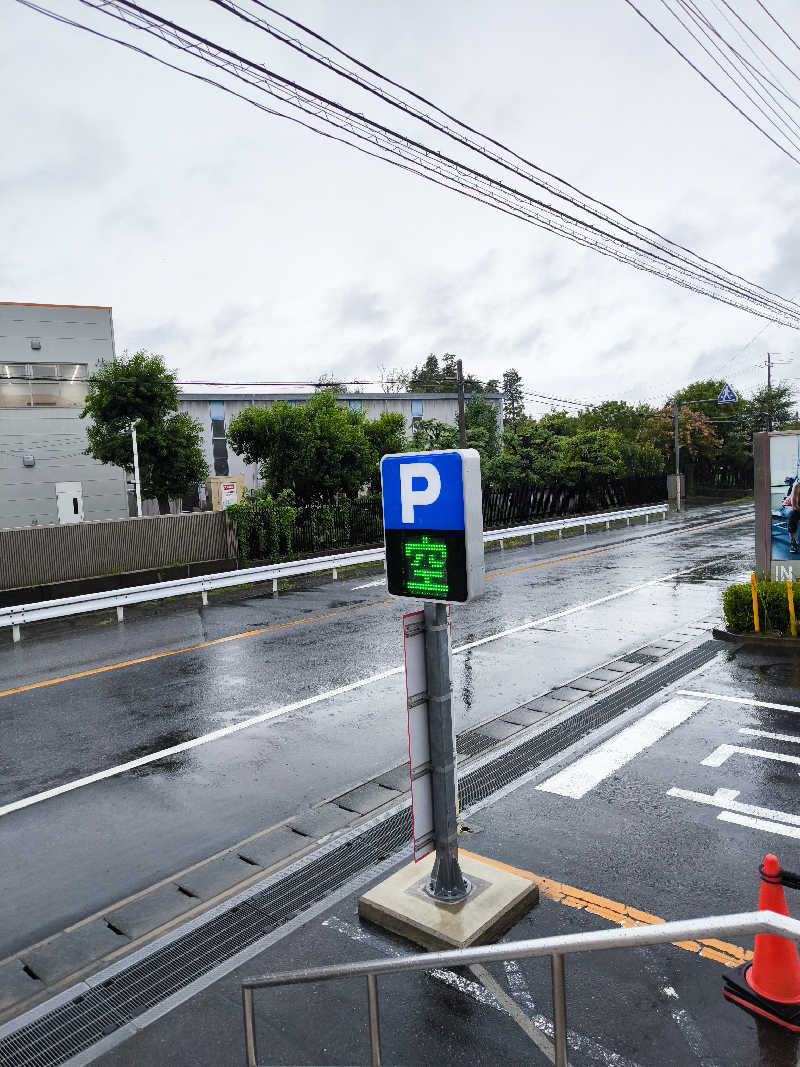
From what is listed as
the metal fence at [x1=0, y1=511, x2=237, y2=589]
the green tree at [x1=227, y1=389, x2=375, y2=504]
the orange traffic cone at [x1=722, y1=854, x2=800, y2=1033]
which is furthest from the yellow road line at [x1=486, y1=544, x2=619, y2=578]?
the orange traffic cone at [x1=722, y1=854, x2=800, y2=1033]

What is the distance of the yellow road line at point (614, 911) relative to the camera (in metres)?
4.70

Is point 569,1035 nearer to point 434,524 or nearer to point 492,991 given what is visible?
point 492,991

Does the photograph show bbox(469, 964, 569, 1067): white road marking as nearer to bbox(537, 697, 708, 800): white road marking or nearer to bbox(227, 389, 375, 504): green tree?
bbox(537, 697, 708, 800): white road marking

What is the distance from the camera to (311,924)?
5207 millimetres

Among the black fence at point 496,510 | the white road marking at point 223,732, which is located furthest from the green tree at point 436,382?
the white road marking at point 223,732

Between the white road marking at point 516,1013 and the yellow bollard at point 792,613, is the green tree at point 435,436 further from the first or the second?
the white road marking at point 516,1013

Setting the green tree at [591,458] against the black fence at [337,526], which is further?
the green tree at [591,458]

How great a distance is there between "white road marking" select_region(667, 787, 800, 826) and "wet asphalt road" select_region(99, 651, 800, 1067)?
0.07 metres

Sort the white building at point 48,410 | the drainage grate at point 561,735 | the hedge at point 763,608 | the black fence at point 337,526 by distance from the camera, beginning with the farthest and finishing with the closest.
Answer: the white building at point 48,410, the black fence at point 337,526, the hedge at point 763,608, the drainage grate at point 561,735

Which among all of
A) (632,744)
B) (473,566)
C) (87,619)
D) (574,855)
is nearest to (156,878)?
(574,855)

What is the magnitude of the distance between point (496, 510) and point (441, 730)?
105 feet

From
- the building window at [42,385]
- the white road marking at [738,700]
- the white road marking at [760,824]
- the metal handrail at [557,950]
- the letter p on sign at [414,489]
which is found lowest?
the white road marking at [738,700]

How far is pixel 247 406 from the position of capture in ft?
151

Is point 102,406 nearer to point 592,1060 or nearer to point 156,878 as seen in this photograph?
point 156,878
